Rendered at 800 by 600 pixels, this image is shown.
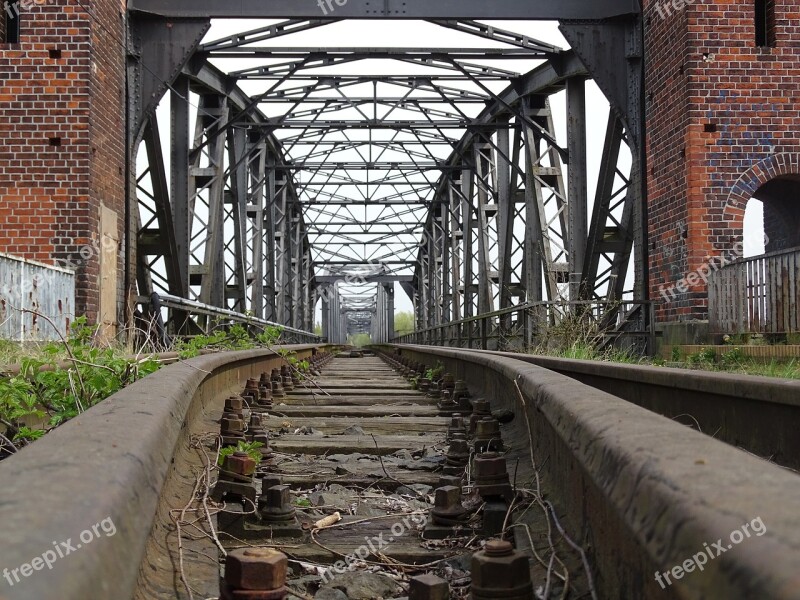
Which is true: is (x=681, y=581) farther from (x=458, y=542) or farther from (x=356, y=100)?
(x=356, y=100)

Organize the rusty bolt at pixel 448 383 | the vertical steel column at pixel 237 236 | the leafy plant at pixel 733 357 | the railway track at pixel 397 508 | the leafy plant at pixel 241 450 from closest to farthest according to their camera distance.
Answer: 1. the railway track at pixel 397 508
2. the leafy plant at pixel 241 450
3. the rusty bolt at pixel 448 383
4. the leafy plant at pixel 733 357
5. the vertical steel column at pixel 237 236

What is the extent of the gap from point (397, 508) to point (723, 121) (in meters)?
9.49

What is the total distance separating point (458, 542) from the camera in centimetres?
262

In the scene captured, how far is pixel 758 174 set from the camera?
36.3 ft

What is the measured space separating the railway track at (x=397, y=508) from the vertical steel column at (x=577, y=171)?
11239 mm

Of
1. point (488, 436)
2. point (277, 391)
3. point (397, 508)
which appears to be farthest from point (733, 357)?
point (397, 508)

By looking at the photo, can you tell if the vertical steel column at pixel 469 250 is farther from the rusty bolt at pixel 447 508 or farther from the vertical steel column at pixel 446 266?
the rusty bolt at pixel 447 508

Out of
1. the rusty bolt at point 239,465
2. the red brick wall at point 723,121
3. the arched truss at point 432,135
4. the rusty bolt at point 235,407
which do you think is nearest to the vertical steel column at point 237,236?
the arched truss at point 432,135

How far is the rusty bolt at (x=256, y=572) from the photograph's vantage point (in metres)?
1.51

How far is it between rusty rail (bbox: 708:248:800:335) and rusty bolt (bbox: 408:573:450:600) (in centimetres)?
894

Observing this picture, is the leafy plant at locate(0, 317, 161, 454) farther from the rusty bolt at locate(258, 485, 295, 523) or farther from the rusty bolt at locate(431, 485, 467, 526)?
the rusty bolt at locate(431, 485, 467, 526)

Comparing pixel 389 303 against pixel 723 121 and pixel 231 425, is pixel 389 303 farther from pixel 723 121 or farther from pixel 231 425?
pixel 231 425

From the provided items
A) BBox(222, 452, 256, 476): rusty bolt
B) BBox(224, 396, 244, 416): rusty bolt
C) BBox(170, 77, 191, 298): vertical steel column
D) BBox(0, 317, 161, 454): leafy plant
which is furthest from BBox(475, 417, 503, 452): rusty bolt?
BBox(170, 77, 191, 298): vertical steel column

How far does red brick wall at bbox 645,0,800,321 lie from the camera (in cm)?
1093
